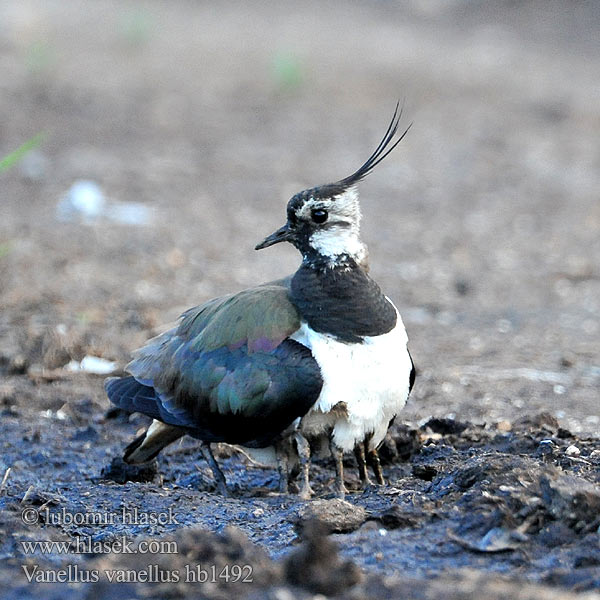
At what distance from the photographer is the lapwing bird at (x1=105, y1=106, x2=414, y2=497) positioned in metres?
4.50

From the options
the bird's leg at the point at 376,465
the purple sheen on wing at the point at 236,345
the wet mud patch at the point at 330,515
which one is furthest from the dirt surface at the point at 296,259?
the purple sheen on wing at the point at 236,345

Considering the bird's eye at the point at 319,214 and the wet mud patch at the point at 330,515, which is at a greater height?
the bird's eye at the point at 319,214

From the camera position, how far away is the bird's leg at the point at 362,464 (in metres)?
4.79

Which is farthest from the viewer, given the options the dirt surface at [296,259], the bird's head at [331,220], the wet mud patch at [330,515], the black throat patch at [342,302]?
the bird's head at [331,220]

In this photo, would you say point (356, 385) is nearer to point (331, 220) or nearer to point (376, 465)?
point (376, 465)

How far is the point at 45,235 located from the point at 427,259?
3.09 metres

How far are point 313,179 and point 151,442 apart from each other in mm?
5853

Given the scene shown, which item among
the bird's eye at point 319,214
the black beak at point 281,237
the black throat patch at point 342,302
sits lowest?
the black throat patch at point 342,302

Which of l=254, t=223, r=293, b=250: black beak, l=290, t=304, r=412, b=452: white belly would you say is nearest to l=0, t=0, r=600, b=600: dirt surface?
l=290, t=304, r=412, b=452: white belly

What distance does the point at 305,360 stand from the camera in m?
4.48

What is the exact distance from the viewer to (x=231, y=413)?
4625 mm

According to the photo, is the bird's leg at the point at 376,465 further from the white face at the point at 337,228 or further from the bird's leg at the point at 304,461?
the white face at the point at 337,228

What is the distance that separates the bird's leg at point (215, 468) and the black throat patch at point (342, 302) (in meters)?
0.83

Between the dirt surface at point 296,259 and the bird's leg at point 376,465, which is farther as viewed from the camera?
the bird's leg at point 376,465
